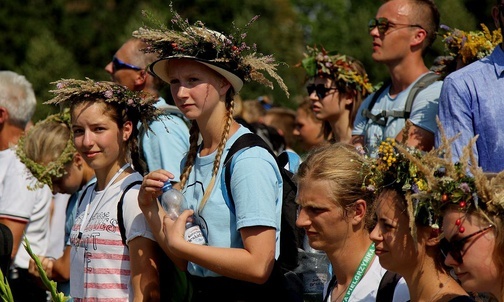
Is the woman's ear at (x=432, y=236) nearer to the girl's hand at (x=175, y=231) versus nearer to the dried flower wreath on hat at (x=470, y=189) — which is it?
the dried flower wreath on hat at (x=470, y=189)

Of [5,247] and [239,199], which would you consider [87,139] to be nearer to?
[239,199]

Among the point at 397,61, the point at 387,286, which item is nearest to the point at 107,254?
the point at 387,286

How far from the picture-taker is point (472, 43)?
6.21 meters

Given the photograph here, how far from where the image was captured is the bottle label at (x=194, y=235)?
16.5 feet

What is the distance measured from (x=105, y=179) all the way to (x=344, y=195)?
62.9 inches

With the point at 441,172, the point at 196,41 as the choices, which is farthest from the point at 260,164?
the point at 441,172

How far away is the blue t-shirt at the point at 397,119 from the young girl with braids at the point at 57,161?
78.7 inches

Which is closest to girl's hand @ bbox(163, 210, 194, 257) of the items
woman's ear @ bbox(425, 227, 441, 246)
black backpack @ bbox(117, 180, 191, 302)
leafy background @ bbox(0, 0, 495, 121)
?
black backpack @ bbox(117, 180, 191, 302)

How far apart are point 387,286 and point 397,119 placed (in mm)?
2259

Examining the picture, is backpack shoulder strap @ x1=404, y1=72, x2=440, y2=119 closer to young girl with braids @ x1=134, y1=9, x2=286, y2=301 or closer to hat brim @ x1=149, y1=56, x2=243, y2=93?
young girl with braids @ x1=134, y1=9, x2=286, y2=301

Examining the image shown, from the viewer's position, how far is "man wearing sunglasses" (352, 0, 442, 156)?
6.65 meters

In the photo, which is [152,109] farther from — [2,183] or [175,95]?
[2,183]

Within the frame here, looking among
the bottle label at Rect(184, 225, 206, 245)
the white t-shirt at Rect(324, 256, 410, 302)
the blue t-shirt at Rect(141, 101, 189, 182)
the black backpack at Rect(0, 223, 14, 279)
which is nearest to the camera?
the white t-shirt at Rect(324, 256, 410, 302)

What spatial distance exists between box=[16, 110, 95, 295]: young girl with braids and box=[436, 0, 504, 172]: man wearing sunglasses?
2842mm
